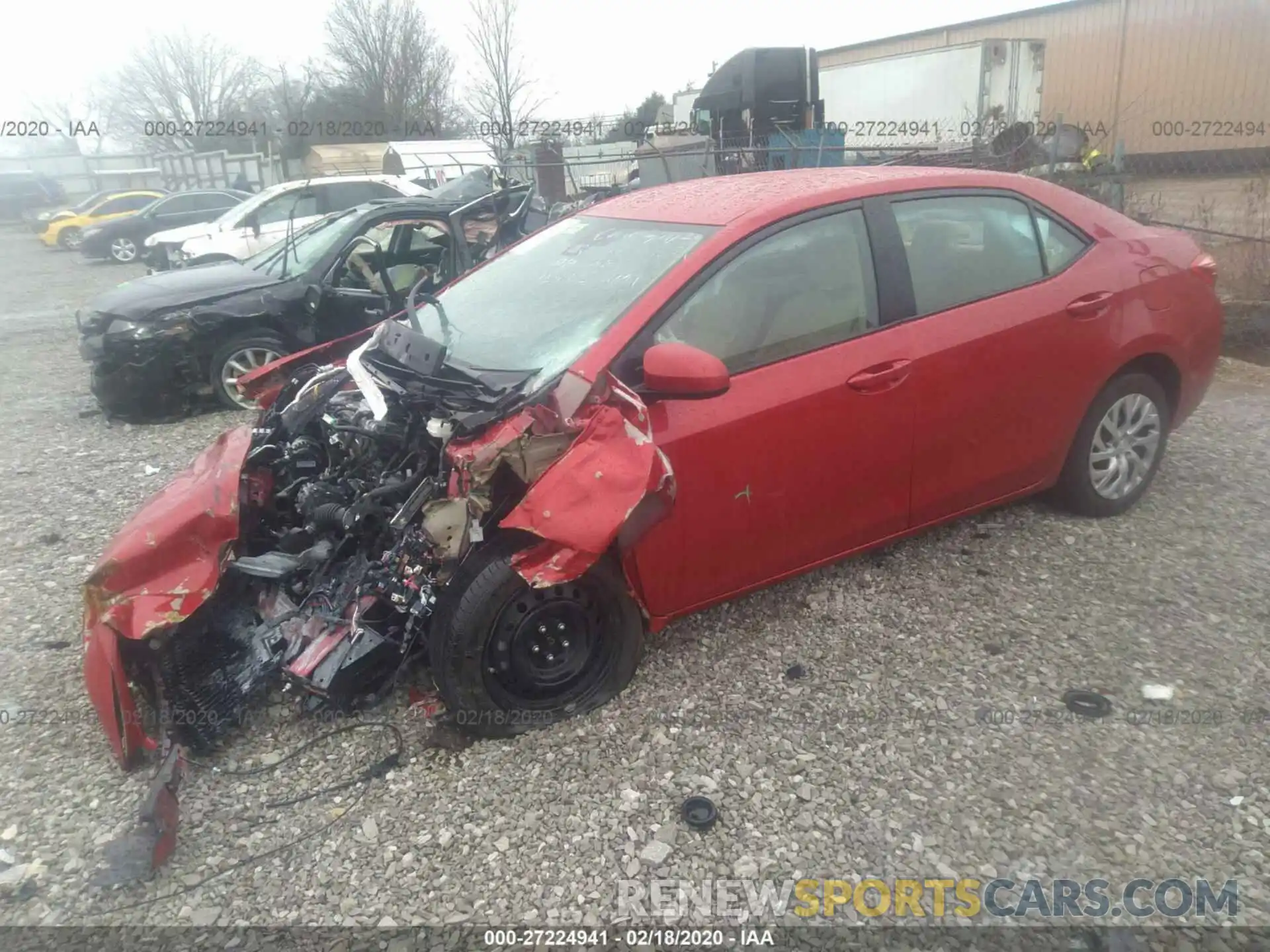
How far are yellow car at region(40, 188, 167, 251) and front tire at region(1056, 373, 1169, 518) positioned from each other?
26.1 metres

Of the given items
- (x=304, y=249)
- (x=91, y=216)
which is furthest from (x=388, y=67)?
(x=304, y=249)

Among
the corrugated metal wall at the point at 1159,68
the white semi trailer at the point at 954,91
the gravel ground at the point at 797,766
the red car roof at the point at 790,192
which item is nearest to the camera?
the gravel ground at the point at 797,766

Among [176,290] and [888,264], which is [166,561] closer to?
[888,264]

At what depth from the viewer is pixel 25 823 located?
270 cm

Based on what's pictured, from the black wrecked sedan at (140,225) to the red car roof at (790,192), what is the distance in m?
19.9

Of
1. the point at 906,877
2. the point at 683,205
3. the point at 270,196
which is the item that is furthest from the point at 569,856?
the point at 270,196

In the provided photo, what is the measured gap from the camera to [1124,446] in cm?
411

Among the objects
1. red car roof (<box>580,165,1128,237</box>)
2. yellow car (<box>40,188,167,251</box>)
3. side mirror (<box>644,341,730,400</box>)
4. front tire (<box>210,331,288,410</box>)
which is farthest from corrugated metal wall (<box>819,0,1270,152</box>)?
yellow car (<box>40,188,167,251</box>)

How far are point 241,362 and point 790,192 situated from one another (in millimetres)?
5155

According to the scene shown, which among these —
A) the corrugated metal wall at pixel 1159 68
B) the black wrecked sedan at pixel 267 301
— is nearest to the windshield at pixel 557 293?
the black wrecked sedan at pixel 267 301

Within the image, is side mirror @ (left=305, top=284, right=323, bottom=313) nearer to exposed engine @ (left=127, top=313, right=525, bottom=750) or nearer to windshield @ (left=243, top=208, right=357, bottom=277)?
windshield @ (left=243, top=208, right=357, bottom=277)

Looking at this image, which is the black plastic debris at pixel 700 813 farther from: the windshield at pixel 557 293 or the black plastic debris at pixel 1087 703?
the windshield at pixel 557 293

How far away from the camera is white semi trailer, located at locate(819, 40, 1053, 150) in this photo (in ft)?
60.5
